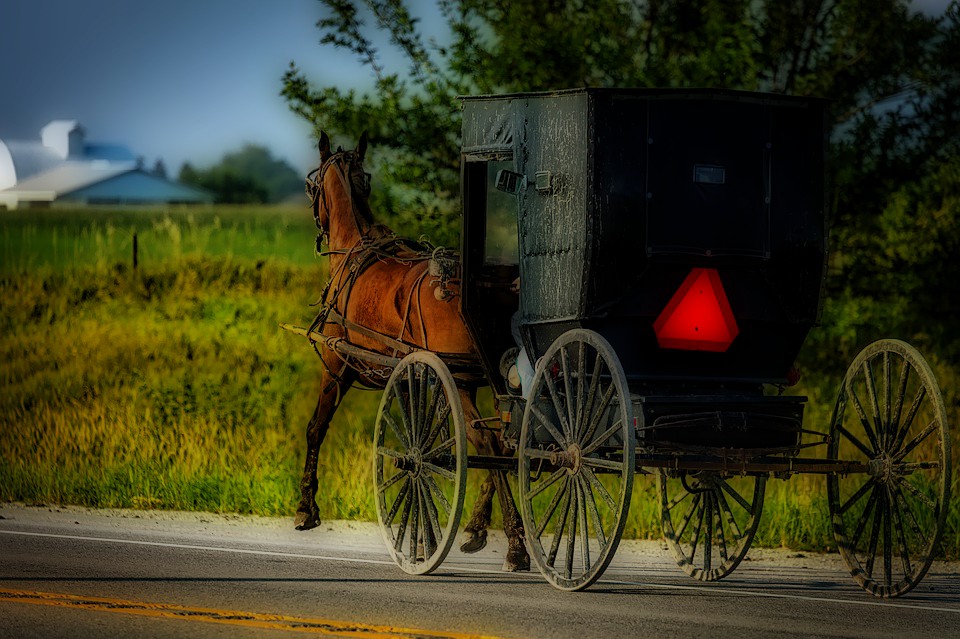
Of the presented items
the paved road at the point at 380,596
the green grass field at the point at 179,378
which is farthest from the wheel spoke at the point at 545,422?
the green grass field at the point at 179,378

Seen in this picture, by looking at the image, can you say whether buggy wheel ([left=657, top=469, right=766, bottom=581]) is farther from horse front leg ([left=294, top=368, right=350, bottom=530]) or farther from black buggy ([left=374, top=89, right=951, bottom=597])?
horse front leg ([left=294, top=368, right=350, bottom=530])

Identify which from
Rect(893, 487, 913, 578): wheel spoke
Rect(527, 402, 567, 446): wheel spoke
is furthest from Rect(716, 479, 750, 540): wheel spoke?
Rect(527, 402, 567, 446): wheel spoke

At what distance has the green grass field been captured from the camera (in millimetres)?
14375

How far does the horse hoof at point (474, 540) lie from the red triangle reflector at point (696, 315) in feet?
9.08

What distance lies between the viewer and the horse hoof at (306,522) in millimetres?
12922

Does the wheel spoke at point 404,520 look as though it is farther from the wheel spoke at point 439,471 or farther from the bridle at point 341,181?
the bridle at point 341,181

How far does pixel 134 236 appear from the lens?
27.6 m

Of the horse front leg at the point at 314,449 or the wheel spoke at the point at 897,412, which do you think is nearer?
the wheel spoke at the point at 897,412

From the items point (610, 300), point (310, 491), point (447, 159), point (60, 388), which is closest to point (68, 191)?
point (60, 388)

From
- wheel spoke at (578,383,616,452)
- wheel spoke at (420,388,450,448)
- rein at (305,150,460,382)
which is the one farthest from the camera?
rein at (305,150,460,382)

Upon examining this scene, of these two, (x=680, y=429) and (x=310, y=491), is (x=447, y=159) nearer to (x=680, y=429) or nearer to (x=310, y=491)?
(x=310, y=491)

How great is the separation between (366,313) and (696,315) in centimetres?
348

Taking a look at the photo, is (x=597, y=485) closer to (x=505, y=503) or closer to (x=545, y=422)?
(x=545, y=422)

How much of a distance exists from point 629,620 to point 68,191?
3914 cm
